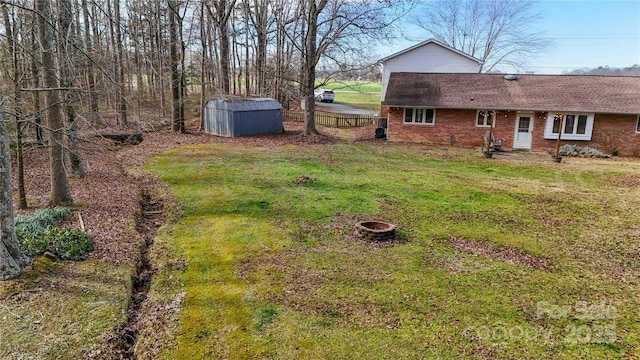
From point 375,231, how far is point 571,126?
17.1m

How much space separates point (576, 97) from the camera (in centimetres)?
2055

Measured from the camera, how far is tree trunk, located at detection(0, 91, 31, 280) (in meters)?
5.67

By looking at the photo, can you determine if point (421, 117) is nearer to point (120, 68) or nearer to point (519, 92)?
point (519, 92)

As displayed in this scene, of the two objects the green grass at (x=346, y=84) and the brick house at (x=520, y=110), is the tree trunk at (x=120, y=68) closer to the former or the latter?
the green grass at (x=346, y=84)

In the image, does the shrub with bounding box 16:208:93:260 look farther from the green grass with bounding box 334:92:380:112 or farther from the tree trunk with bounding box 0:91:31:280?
the green grass with bounding box 334:92:380:112

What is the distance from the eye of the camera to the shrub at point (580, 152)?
750 inches

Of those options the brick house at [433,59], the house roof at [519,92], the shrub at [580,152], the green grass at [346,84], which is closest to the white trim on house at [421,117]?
the house roof at [519,92]

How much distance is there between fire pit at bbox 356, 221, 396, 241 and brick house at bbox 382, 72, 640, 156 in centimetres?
1300

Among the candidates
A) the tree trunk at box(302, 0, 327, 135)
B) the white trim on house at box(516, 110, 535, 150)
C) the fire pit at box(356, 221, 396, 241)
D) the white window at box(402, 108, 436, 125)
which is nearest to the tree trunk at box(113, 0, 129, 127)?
the fire pit at box(356, 221, 396, 241)

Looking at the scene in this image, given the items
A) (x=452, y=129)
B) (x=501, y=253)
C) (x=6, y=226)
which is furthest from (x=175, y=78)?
(x=501, y=253)

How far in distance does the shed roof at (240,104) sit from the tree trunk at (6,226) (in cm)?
1618

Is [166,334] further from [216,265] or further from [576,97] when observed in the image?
[576,97]

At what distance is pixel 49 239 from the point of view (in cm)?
691

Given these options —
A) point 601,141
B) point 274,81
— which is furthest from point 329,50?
point 601,141
